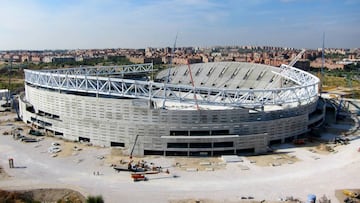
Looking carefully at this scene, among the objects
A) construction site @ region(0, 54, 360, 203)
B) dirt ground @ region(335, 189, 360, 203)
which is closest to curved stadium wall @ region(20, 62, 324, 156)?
construction site @ region(0, 54, 360, 203)

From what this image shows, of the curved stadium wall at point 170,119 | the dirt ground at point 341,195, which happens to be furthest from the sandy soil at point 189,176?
the curved stadium wall at point 170,119

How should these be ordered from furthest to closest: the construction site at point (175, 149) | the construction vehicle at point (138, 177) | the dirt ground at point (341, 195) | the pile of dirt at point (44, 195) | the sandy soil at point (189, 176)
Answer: the construction vehicle at point (138, 177), the construction site at point (175, 149), the sandy soil at point (189, 176), the dirt ground at point (341, 195), the pile of dirt at point (44, 195)

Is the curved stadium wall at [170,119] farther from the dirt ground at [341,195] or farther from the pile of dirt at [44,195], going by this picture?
the dirt ground at [341,195]

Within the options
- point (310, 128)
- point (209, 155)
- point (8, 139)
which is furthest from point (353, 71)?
point (8, 139)

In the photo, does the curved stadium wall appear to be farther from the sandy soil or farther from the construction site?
the sandy soil

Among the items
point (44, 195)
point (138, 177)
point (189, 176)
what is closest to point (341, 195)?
point (189, 176)

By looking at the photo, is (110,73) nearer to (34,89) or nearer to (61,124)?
(34,89)
